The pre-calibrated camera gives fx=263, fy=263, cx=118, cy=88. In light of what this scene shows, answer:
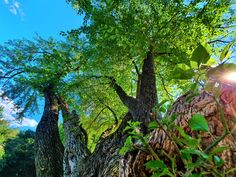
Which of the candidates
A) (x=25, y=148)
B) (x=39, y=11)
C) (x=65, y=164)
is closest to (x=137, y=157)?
(x=65, y=164)

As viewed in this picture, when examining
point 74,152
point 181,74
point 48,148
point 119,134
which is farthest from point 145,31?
point 181,74

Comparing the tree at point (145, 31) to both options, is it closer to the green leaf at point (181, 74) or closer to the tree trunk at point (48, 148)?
the tree trunk at point (48, 148)

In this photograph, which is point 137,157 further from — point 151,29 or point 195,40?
point 195,40

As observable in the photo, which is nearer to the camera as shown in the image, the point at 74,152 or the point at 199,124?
the point at 199,124

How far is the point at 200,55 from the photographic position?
1.54ft

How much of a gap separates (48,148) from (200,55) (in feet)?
15.8

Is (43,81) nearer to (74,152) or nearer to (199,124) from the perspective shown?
(74,152)

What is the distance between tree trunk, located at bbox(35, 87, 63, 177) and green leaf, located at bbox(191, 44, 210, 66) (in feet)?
14.8

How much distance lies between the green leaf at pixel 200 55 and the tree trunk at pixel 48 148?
4.52m

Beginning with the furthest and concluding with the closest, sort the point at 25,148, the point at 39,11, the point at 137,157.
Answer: the point at 39,11 → the point at 25,148 → the point at 137,157

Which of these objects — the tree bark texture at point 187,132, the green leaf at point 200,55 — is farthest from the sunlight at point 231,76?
the tree bark texture at point 187,132

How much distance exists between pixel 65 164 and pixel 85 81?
219 centimetres

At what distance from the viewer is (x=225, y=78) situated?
464mm

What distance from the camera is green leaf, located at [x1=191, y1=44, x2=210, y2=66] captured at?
46cm
